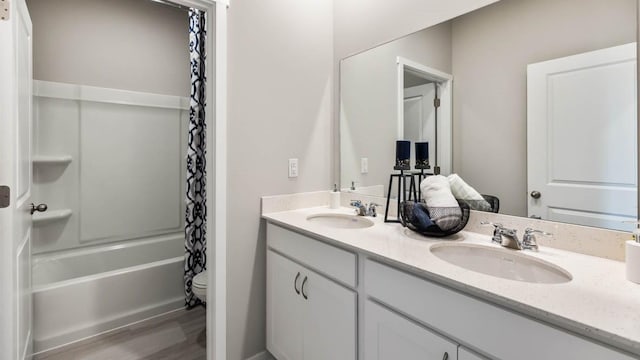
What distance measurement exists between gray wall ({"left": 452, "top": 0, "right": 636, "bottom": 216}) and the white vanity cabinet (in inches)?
28.5

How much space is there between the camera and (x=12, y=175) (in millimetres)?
1190

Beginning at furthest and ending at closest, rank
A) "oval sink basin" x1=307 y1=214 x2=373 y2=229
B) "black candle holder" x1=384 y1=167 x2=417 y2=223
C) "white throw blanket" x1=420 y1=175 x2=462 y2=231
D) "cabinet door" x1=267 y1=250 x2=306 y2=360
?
"oval sink basin" x1=307 y1=214 x2=373 y2=229 < "black candle holder" x1=384 y1=167 x2=417 y2=223 < "cabinet door" x1=267 y1=250 x2=306 y2=360 < "white throw blanket" x1=420 y1=175 x2=462 y2=231

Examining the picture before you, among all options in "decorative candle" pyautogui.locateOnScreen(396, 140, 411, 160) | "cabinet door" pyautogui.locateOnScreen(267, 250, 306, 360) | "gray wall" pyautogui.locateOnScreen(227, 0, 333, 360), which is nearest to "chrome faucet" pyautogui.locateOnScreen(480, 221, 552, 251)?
"decorative candle" pyautogui.locateOnScreen(396, 140, 411, 160)

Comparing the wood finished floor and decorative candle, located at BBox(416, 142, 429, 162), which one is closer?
decorative candle, located at BBox(416, 142, 429, 162)

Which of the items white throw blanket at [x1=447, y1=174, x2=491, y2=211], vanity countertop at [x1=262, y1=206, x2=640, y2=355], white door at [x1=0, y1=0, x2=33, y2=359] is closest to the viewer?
vanity countertop at [x1=262, y1=206, x2=640, y2=355]

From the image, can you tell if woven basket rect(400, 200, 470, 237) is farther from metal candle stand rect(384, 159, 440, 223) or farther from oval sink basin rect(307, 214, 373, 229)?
oval sink basin rect(307, 214, 373, 229)

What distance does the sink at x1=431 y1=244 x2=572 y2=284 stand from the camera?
981 millimetres

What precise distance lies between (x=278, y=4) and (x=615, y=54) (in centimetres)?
156

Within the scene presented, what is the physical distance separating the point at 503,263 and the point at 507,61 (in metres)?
0.82

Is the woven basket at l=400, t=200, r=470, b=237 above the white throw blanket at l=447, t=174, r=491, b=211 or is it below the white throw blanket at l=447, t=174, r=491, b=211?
below

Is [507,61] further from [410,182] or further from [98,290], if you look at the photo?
[98,290]

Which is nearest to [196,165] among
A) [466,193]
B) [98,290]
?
[98,290]

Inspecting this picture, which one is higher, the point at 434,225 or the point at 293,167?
the point at 293,167

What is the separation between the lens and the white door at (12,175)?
1.14m
